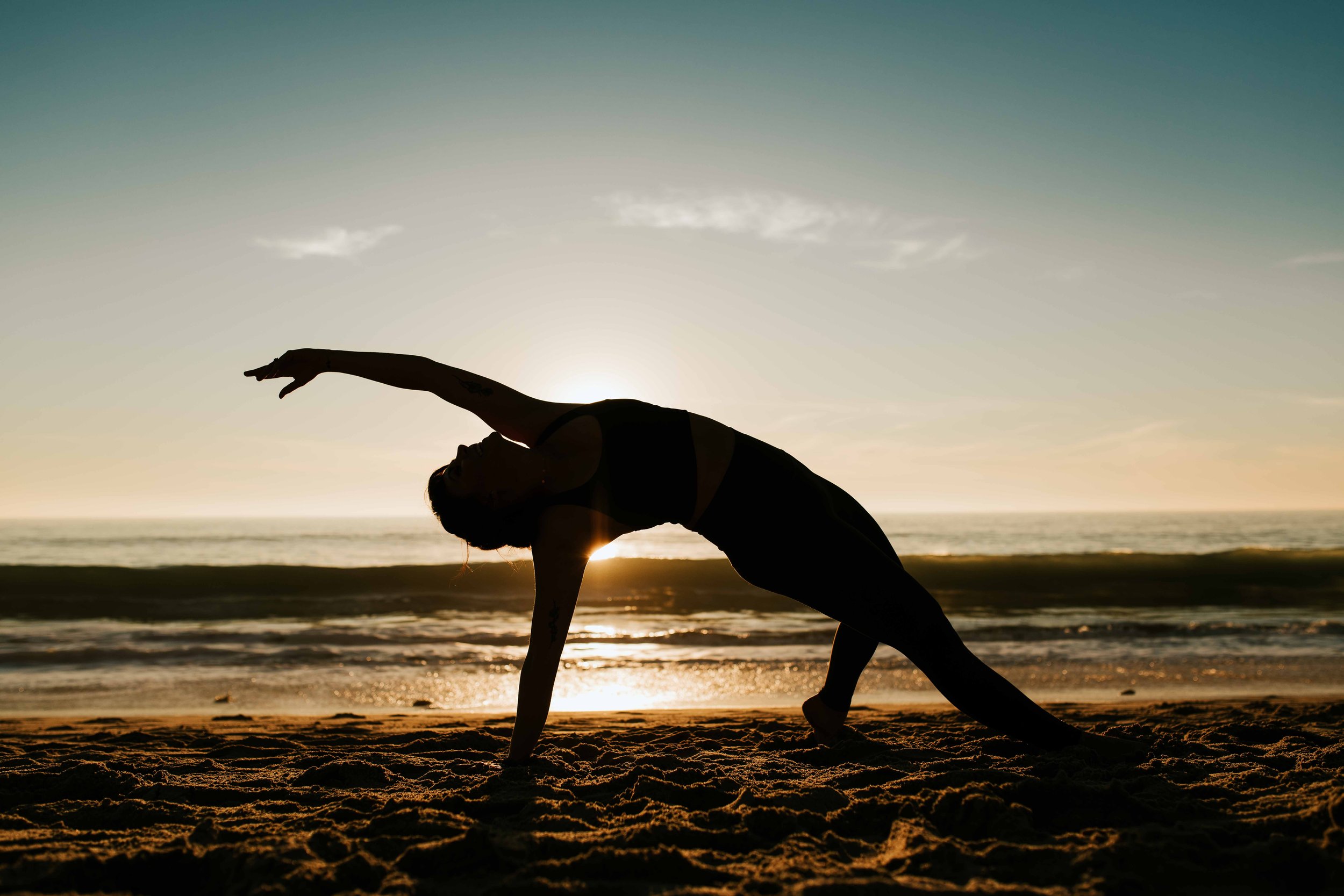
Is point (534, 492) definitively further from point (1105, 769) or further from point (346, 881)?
point (1105, 769)

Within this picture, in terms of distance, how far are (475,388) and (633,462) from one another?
64cm

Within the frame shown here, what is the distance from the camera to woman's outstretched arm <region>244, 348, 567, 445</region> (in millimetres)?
2791

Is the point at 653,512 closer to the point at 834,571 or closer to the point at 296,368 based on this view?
the point at 834,571

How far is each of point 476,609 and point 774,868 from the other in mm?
11010

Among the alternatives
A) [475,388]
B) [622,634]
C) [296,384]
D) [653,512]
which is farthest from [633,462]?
[622,634]

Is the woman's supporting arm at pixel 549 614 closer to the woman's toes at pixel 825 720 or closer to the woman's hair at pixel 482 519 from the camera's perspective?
the woman's hair at pixel 482 519

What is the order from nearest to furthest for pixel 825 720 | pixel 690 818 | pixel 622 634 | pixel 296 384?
pixel 690 818 < pixel 296 384 < pixel 825 720 < pixel 622 634

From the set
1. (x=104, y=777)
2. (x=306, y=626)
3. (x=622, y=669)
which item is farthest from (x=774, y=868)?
(x=306, y=626)

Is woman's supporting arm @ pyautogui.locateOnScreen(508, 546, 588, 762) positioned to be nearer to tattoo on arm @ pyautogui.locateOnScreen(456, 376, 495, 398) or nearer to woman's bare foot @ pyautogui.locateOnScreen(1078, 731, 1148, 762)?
tattoo on arm @ pyautogui.locateOnScreen(456, 376, 495, 398)

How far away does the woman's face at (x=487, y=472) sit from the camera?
8.46 feet

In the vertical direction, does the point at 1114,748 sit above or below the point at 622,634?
above

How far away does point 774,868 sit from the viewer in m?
1.82

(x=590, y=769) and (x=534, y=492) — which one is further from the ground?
(x=534, y=492)

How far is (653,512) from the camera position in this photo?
2.66 meters
